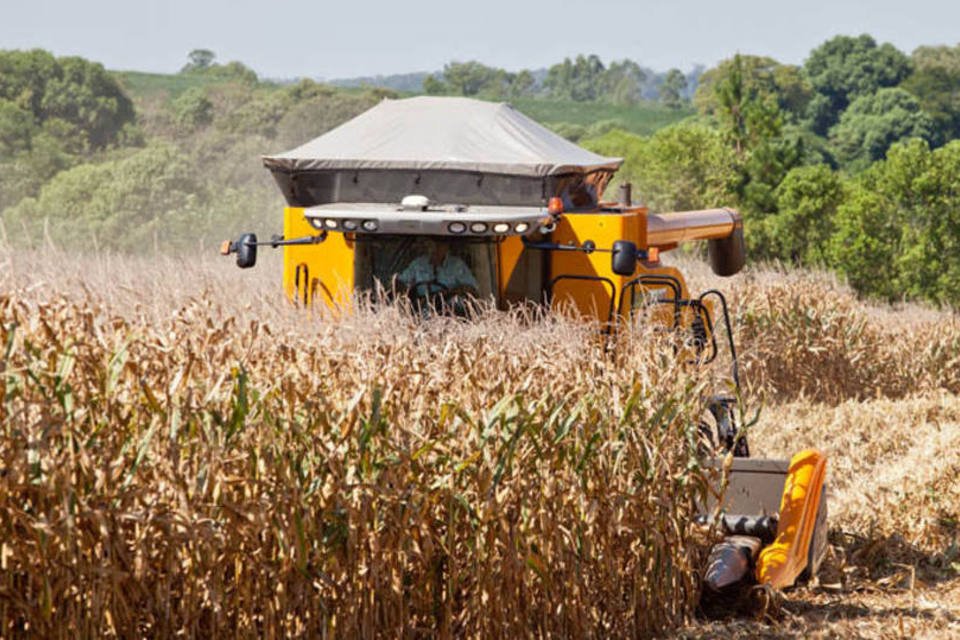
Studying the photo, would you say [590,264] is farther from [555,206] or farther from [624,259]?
[624,259]

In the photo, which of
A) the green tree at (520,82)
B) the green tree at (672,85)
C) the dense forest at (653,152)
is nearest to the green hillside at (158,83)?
the dense forest at (653,152)

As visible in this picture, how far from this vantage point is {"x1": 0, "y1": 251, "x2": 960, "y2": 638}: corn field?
4582 millimetres

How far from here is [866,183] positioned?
29.0 m

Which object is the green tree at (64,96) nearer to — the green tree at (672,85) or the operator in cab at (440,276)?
the operator in cab at (440,276)

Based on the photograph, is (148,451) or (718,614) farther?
(718,614)

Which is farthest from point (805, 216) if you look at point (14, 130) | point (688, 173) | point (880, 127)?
point (880, 127)

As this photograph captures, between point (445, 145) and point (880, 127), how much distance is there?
69584 millimetres

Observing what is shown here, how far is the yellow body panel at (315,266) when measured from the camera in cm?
814

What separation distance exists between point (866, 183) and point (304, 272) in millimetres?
22454

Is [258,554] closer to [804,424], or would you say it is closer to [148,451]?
[148,451]

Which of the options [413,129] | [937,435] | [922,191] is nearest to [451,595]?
[413,129]

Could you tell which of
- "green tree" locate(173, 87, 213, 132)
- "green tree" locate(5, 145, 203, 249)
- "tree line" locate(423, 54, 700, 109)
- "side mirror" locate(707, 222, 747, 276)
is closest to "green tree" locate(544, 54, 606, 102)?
"tree line" locate(423, 54, 700, 109)

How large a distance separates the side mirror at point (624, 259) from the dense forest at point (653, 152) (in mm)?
2942

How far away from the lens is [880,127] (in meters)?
74.5
